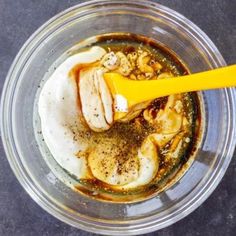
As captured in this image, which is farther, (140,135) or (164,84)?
(140,135)

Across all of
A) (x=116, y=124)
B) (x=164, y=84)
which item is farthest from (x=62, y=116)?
(x=164, y=84)

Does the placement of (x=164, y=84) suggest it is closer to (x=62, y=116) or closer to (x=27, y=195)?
(x=62, y=116)

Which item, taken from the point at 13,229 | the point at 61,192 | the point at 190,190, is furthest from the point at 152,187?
the point at 13,229

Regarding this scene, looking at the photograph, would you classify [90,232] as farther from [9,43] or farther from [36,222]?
[9,43]

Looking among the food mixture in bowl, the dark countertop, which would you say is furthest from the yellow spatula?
the dark countertop

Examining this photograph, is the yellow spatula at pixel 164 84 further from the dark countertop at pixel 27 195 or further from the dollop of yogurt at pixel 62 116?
the dark countertop at pixel 27 195

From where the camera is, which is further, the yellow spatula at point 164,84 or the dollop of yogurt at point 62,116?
the dollop of yogurt at point 62,116

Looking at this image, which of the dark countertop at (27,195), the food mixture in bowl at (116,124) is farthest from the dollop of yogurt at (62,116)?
the dark countertop at (27,195)
